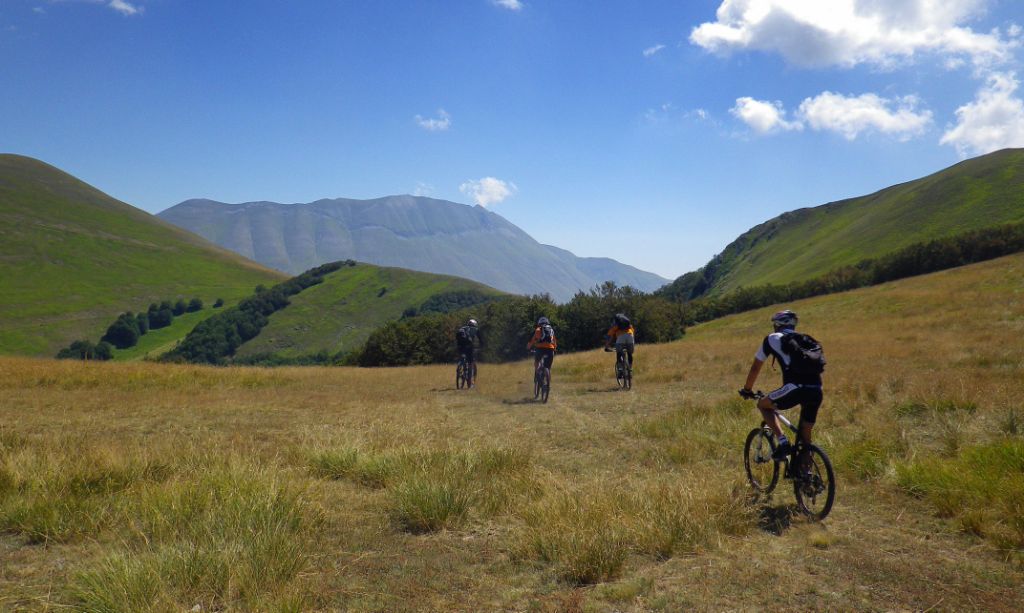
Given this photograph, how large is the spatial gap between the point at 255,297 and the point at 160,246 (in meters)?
72.5

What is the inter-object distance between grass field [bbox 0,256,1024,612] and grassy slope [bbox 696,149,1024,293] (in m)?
80.4

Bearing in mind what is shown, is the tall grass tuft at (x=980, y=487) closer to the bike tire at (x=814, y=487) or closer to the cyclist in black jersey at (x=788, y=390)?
the bike tire at (x=814, y=487)

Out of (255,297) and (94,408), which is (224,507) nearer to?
(94,408)

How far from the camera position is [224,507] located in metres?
5.33

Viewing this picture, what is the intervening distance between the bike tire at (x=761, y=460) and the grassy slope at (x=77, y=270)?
127 metres

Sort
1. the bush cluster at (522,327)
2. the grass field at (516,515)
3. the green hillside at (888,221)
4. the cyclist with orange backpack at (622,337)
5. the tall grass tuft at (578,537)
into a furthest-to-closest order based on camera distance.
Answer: the green hillside at (888,221) < the bush cluster at (522,327) < the cyclist with orange backpack at (622,337) < the tall grass tuft at (578,537) < the grass field at (516,515)

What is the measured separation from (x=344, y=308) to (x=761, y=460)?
486 ft

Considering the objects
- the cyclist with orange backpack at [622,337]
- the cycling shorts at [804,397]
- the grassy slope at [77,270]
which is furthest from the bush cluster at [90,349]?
the cycling shorts at [804,397]

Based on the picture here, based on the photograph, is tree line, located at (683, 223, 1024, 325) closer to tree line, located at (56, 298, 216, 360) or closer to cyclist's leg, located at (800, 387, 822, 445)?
cyclist's leg, located at (800, 387, 822, 445)

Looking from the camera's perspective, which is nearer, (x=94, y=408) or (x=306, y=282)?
(x=94, y=408)

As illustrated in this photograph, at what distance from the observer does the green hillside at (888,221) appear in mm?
91625

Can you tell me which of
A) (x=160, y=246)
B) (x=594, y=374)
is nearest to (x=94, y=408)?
(x=594, y=374)

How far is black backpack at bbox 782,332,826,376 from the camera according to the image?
590cm

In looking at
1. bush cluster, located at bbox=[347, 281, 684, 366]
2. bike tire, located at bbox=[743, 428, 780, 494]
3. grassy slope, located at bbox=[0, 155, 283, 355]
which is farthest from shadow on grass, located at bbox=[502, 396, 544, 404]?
grassy slope, located at bbox=[0, 155, 283, 355]
